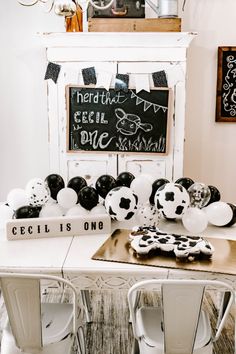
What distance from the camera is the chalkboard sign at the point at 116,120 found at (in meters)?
3.24

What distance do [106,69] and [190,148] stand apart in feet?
3.61

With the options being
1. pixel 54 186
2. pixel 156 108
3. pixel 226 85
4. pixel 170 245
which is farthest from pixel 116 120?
pixel 170 245

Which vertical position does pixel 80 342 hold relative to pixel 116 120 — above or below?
below

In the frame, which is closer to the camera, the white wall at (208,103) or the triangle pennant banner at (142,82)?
the triangle pennant banner at (142,82)

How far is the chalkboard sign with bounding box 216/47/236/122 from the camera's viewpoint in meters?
3.59

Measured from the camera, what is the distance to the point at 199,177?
3.84 meters

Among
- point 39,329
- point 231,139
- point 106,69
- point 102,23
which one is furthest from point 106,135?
point 39,329

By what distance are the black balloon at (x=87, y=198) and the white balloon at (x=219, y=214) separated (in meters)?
0.57

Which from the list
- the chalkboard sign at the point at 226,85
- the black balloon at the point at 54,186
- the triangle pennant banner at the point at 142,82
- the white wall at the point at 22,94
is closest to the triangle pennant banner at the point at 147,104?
the triangle pennant banner at the point at 142,82

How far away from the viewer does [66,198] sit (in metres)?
2.16

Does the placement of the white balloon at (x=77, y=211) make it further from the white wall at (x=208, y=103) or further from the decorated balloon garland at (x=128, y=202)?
the white wall at (x=208, y=103)

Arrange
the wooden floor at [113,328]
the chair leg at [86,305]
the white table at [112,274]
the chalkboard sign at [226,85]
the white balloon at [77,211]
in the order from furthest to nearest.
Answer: the chalkboard sign at [226,85] < the chair leg at [86,305] < the wooden floor at [113,328] < the white balloon at [77,211] < the white table at [112,274]

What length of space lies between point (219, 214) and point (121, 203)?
49 centimetres

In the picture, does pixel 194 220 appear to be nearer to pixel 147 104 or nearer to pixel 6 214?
pixel 6 214
